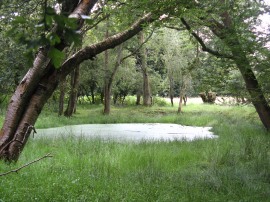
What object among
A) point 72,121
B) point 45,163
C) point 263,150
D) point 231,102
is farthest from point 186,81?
point 45,163

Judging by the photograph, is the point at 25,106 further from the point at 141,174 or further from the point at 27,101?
the point at 141,174

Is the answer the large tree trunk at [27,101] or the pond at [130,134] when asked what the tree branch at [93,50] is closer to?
the large tree trunk at [27,101]

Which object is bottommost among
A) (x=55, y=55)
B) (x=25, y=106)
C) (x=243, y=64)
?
(x=25, y=106)

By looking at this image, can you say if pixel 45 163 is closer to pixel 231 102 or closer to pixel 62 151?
pixel 62 151

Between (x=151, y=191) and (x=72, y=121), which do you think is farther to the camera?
(x=72, y=121)

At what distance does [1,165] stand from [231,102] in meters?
7.22

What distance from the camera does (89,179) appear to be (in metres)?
4.54

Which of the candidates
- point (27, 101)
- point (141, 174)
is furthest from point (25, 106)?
point (141, 174)

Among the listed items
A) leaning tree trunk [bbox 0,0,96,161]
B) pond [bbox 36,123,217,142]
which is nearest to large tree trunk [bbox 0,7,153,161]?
leaning tree trunk [bbox 0,0,96,161]

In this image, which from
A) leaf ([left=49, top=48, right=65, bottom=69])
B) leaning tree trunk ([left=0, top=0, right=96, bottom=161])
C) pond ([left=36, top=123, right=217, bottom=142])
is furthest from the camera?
pond ([left=36, top=123, right=217, bottom=142])

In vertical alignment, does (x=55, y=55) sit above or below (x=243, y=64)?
below

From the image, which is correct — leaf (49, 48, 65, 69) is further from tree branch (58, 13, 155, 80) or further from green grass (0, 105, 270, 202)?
tree branch (58, 13, 155, 80)

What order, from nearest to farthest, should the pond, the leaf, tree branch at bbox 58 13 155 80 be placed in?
the leaf < tree branch at bbox 58 13 155 80 < the pond

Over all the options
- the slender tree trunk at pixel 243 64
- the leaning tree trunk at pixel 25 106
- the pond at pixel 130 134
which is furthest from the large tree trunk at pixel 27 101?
the pond at pixel 130 134
